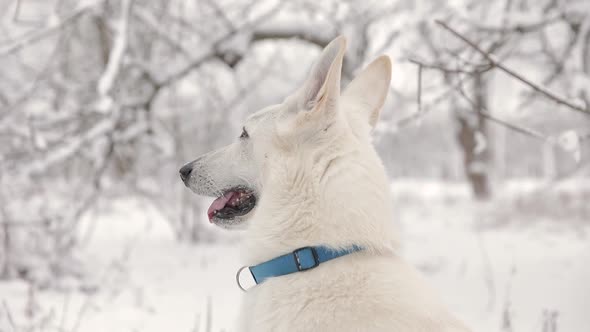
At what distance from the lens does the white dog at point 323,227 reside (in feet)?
5.88

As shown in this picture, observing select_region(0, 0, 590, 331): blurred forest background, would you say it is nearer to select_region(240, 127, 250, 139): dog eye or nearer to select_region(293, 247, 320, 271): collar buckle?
select_region(240, 127, 250, 139): dog eye

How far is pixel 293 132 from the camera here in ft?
6.96

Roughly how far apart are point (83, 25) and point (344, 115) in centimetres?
614

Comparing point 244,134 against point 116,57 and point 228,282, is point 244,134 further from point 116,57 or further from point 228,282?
point 228,282

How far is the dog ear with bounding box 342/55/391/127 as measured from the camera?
2514 millimetres

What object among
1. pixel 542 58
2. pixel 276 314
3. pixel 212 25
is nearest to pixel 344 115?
pixel 276 314

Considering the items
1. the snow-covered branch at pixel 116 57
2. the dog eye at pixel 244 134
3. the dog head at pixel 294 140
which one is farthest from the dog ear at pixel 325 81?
the snow-covered branch at pixel 116 57

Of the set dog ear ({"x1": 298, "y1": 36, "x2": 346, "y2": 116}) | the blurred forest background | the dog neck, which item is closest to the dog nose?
the dog neck

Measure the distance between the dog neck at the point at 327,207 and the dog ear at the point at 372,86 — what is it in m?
0.43

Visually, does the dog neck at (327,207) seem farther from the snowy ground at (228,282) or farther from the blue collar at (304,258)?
the snowy ground at (228,282)

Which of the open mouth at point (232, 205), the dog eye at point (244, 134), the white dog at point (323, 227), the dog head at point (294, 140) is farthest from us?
the dog eye at point (244, 134)

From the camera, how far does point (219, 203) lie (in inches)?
95.8

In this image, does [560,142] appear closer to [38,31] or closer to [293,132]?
[293,132]

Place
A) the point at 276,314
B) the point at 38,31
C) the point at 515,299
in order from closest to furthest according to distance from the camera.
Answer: the point at 276,314 < the point at 38,31 < the point at 515,299
